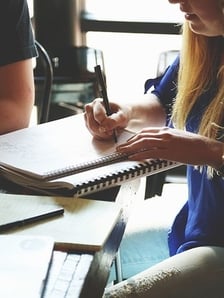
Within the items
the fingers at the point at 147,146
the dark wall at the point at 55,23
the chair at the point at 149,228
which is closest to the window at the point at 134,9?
the dark wall at the point at 55,23

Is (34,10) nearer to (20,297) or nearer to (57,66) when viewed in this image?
(57,66)

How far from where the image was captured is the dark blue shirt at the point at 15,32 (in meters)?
1.40

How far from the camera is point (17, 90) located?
138 centimetres

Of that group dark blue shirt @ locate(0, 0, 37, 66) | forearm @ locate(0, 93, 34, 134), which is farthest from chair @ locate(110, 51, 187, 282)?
dark blue shirt @ locate(0, 0, 37, 66)

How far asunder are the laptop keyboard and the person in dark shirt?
581 millimetres

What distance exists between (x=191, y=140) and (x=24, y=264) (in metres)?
0.46

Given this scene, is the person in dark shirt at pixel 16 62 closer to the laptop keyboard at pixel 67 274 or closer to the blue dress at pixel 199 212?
the blue dress at pixel 199 212

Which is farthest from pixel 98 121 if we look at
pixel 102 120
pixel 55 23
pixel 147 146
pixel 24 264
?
pixel 55 23

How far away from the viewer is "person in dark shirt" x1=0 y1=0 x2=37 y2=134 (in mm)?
1349

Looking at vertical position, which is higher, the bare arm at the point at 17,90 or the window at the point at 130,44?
the bare arm at the point at 17,90

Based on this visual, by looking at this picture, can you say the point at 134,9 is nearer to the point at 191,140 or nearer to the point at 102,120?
the point at 102,120

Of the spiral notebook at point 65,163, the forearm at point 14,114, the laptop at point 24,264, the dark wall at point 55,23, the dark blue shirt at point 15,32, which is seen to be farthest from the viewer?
the dark wall at point 55,23

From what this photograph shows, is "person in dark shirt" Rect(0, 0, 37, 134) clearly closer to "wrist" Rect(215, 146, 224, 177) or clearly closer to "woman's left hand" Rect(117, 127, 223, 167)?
"woman's left hand" Rect(117, 127, 223, 167)

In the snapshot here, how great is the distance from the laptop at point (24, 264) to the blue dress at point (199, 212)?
46cm
